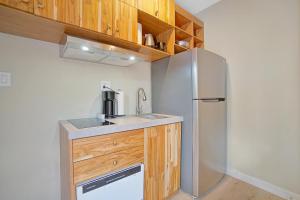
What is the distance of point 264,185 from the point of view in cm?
172

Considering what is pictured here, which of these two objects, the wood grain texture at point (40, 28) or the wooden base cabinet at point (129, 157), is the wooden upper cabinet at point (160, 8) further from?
the wooden base cabinet at point (129, 157)

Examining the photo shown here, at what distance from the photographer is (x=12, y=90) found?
116 centimetres

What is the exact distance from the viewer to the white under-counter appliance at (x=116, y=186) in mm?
992

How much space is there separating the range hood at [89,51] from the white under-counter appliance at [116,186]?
3.34 ft

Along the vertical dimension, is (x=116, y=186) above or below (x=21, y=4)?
below

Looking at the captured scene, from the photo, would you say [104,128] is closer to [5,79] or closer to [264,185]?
[5,79]

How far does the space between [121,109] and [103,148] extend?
66cm

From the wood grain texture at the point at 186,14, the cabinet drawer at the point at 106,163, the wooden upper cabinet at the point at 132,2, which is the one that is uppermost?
the wood grain texture at the point at 186,14

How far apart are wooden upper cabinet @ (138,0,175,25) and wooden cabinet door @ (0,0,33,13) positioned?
885mm

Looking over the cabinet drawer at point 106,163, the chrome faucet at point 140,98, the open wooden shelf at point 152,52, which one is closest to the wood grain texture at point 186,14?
the open wooden shelf at point 152,52

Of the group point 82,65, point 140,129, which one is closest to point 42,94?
point 82,65

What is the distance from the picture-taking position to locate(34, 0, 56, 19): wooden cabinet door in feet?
3.00

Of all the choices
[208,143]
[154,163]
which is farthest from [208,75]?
[154,163]

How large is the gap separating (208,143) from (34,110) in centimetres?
179
